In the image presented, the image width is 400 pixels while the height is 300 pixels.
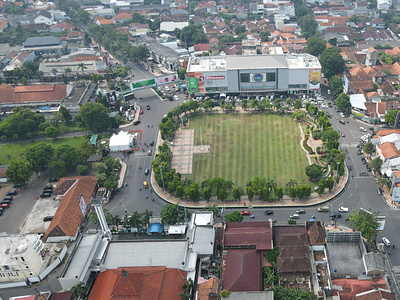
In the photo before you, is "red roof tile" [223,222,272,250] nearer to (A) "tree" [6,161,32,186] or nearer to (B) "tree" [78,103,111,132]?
(A) "tree" [6,161,32,186]

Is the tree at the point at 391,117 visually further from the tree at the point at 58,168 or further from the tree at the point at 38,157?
the tree at the point at 38,157

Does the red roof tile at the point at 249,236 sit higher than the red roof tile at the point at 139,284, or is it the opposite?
the red roof tile at the point at 139,284

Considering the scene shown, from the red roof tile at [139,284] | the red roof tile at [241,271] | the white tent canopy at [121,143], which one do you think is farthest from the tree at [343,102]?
the red roof tile at [139,284]

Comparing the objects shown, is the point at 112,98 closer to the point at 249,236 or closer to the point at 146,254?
the point at 146,254

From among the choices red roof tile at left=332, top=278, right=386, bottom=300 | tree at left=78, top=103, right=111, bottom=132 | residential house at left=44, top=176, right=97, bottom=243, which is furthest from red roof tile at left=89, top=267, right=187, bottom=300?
tree at left=78, top=103, right=111, bottom=132

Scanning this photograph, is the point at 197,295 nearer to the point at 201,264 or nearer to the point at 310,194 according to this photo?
the point at 201,264

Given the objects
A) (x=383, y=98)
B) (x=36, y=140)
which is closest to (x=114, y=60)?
(x=36, y=140)
